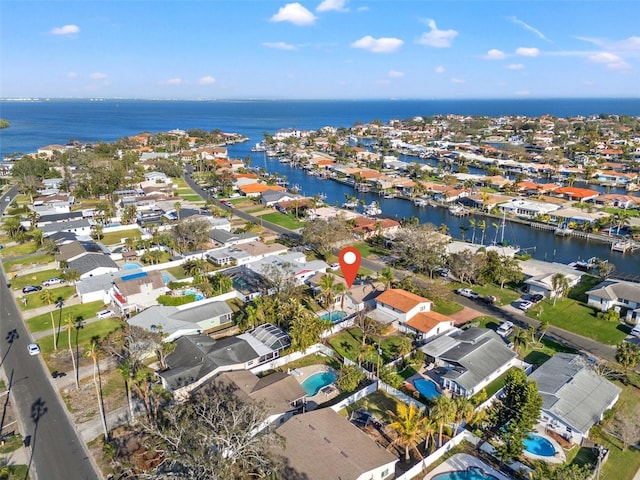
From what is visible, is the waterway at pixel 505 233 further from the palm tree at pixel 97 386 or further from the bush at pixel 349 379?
the palm tree at pixel 97 386

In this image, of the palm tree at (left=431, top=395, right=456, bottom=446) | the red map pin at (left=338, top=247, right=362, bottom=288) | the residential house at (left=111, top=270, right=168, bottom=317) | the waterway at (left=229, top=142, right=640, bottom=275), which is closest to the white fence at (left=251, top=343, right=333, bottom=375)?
the red map pin at (left=338, top=247, right=362, bottom=288)

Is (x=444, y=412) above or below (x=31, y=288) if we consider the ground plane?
above

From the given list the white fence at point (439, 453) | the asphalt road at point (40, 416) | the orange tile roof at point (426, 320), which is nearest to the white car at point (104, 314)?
the asphalt road at point (40, 416)

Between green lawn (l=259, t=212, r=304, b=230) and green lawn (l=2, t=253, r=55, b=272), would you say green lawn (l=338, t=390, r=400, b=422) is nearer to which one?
green lawn (l=259, t=212, r=304, b=230)

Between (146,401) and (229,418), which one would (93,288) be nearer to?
(146,401)

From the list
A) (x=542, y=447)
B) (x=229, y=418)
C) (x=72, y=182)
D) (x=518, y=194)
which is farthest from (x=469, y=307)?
(x=72, y=182)

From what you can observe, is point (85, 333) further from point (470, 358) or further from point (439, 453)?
point (470, 358)

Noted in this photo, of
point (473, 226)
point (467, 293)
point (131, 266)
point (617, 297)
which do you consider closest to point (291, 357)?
point (467, 293)
